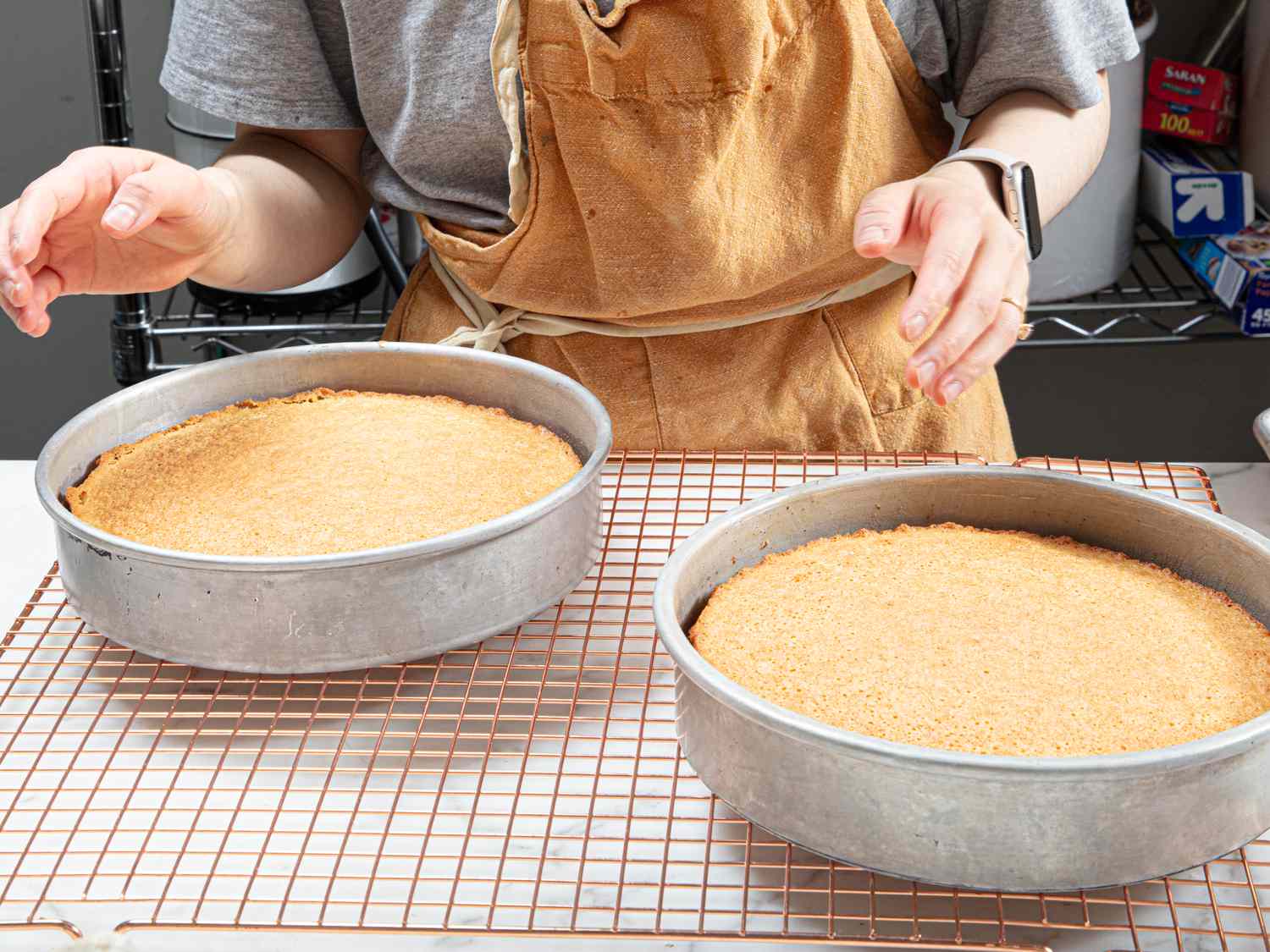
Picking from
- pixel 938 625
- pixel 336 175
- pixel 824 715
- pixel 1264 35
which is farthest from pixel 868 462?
pixel 1264 35

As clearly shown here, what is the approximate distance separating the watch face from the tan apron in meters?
0.17

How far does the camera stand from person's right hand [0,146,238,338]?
0.91 meters

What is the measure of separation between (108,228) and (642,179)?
41 cm

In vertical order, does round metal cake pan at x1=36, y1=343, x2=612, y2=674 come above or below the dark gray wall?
above

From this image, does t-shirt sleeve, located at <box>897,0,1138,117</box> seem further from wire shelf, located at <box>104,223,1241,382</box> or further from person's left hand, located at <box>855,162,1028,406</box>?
wire shelf, located at <box>104,223,1241,382</box>

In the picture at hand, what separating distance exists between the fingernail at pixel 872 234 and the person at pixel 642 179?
4 cm

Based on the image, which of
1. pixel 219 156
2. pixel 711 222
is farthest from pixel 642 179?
pixel 219 156

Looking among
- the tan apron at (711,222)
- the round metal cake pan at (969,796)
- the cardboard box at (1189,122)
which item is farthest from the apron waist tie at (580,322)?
the cardboard box at (1189,122)

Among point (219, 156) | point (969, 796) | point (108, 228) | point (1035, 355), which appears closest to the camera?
point (969, 796)

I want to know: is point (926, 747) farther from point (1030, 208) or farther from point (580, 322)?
point (580, 322)

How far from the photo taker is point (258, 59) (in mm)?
1230

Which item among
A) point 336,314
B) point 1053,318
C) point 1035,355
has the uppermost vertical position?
Result: point 1053,318

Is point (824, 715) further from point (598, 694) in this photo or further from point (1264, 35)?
point (1264, 35)

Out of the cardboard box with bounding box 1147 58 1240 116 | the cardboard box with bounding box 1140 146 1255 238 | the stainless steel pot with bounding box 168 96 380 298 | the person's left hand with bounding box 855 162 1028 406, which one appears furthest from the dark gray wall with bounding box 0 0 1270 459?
the person's left hand with bounding box 855 162 1028 406
